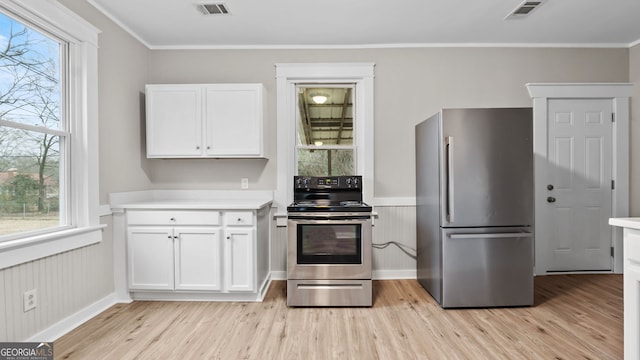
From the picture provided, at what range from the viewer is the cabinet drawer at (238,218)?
286 cm

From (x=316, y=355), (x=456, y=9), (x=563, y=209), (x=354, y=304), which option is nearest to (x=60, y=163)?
(x=316, y=355)

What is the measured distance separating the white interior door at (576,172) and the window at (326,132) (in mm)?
2158

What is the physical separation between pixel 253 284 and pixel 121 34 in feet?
8.44

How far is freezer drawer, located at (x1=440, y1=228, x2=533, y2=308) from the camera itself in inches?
108

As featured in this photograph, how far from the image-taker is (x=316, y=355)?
2.06m

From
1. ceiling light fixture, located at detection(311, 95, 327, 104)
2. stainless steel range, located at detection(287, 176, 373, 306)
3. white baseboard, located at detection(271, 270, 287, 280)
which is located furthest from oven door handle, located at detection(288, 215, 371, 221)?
ceiling light fixture, located at detection(311, 95, 327, 104)

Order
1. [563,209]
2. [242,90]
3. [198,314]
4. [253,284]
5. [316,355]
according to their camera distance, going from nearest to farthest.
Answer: [316,355]
[198,314]
[253,284]
[242,90]
[563,209]

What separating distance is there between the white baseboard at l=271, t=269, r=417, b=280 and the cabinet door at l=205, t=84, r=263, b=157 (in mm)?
1372

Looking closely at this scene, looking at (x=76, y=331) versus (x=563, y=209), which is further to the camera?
(x=563, y=209)

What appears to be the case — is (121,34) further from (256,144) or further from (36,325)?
(36,325)

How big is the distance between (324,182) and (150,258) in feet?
5.65

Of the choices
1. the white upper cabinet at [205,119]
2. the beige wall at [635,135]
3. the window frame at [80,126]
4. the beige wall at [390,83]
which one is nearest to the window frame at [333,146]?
the beige wall at [390,83]

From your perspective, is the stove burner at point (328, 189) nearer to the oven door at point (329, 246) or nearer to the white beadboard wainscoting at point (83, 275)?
the white beadboard wainscoting at point (83, 275)

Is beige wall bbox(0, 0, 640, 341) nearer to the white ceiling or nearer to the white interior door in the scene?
the white ceiling
